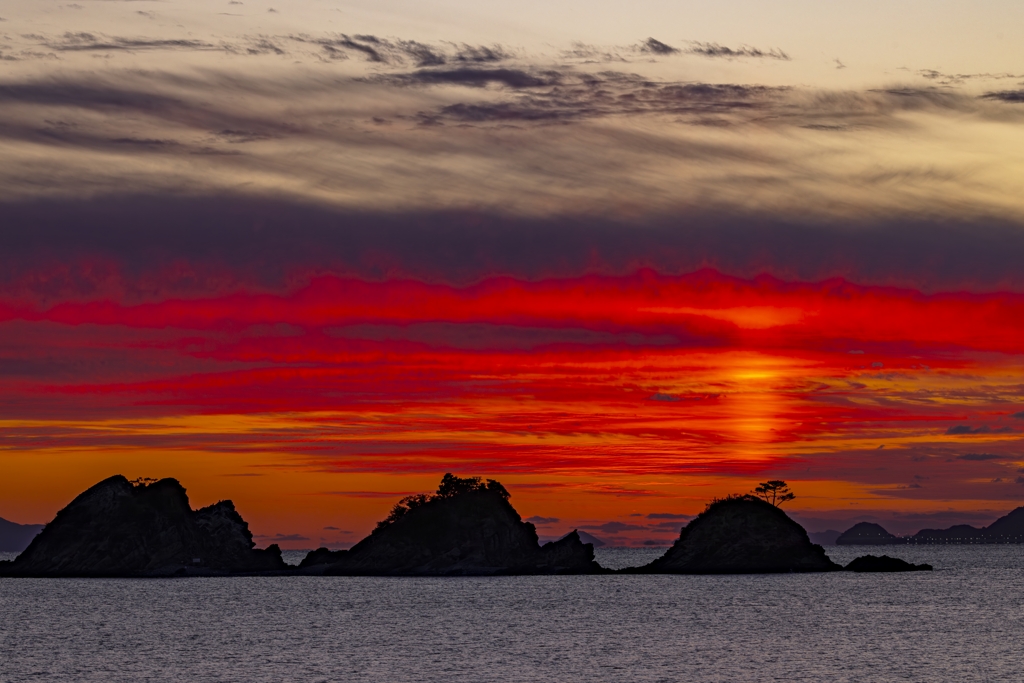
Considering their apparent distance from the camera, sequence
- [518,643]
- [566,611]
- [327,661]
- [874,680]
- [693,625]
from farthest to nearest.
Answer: [566,611], [693,625], [518,643], [327,661], [874,680]

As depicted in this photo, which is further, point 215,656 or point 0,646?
point 0,646

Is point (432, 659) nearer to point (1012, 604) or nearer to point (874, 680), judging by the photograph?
point (874, 680)

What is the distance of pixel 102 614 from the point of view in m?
154

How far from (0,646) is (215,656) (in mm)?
25608

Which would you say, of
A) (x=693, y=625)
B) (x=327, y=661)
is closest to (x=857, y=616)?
(x=693, y=625)

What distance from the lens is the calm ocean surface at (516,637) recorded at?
304 feet

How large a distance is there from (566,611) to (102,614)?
5903 centimetres

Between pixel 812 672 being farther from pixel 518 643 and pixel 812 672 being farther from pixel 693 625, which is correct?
pixel 693 625

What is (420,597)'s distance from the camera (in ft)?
602

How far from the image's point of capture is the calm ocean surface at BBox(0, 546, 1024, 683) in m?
92.6

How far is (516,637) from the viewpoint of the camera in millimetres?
119688

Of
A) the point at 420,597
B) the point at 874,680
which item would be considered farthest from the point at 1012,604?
the point at 874,680

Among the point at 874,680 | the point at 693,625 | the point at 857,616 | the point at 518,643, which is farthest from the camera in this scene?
the point at 857,616

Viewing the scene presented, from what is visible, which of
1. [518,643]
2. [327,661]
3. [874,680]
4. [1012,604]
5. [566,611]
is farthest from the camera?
[1012,604]
